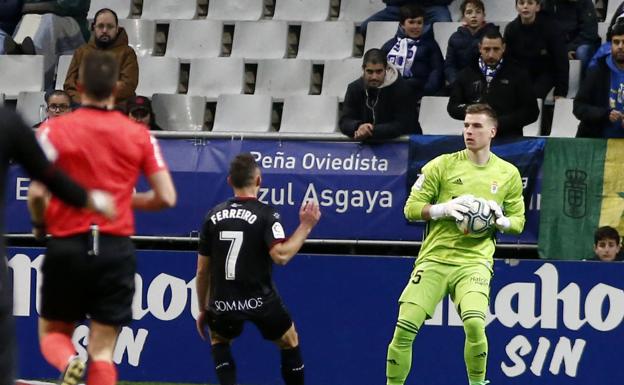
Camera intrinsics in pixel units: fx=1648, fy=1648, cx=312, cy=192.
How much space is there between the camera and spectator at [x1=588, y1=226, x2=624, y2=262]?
13.1m

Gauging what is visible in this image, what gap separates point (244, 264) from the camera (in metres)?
→ 11.0

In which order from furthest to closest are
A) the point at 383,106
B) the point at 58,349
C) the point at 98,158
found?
the point at 383,106, the point at 58,349, the point at 98,158

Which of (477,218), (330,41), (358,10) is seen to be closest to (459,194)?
(477,218)

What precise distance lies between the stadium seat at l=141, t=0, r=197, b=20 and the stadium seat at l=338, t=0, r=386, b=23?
5.59ft

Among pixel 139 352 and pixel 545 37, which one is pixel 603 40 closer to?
pixel 545 37

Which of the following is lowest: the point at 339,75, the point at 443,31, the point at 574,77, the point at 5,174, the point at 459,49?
the point at 5,174

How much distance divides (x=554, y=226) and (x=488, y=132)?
6.88 feet

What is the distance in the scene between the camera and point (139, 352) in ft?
45.1

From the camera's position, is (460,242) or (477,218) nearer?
(477,218)

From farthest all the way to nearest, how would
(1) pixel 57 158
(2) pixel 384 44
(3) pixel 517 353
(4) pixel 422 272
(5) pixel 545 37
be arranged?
(2) pixel 384 44 → (5) pixel 545 37 → (3) pixel 517 353 → (4) pixel 422 272 → (1) pixel 57 158

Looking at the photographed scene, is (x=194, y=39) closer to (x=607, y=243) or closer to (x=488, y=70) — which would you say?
(x=488, y=70)

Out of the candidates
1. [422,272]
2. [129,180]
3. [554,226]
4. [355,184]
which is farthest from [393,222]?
[129,180]

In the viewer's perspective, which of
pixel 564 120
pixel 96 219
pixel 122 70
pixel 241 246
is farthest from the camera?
pixel 122 70

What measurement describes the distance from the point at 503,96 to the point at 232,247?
3.70 meters
